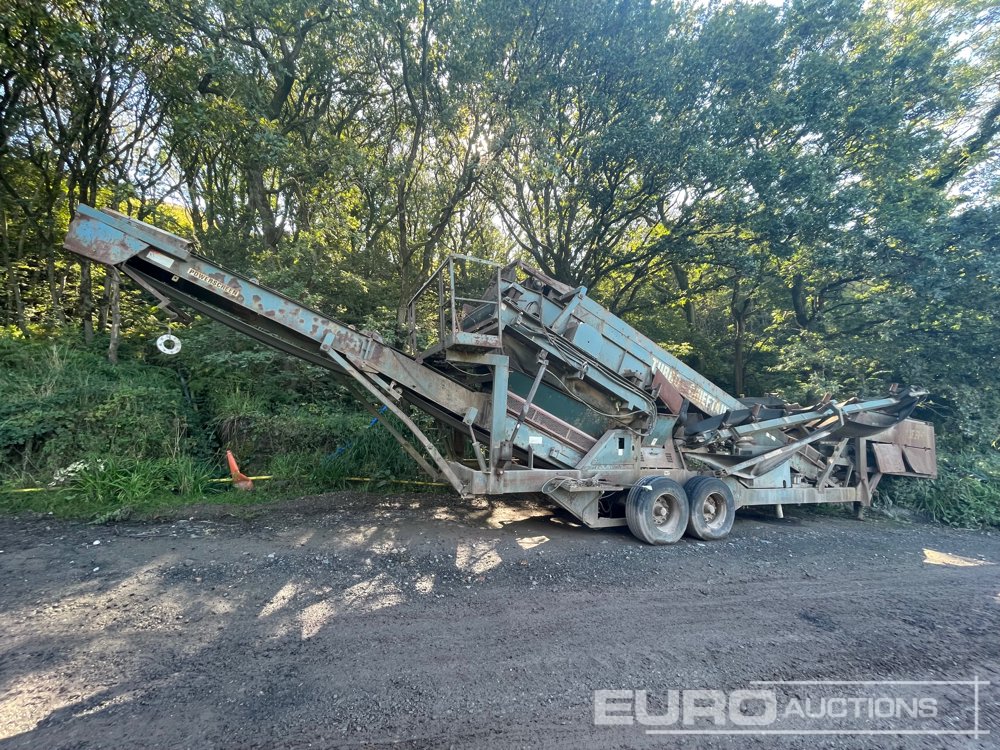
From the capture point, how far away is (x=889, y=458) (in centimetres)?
782

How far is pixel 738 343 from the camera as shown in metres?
14.1

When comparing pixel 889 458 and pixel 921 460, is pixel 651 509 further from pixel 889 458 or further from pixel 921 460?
pixel 921 460

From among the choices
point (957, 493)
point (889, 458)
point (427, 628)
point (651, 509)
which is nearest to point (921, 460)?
point (889, 458)

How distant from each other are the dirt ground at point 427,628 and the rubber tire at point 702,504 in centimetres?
27

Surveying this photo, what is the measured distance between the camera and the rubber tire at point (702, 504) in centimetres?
602

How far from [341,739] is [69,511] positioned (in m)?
5.33

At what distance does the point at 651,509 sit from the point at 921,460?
5.94 metres

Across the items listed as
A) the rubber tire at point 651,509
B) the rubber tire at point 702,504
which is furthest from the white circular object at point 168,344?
the rubber tire at point 702,504

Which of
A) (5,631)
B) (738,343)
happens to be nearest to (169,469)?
(5,631)

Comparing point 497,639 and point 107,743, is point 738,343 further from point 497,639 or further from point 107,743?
point 107,743

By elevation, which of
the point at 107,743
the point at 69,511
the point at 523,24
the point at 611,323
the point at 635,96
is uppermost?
the point at 523,24

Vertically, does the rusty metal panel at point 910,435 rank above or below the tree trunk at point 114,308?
below

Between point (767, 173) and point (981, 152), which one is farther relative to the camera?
point (981, 152)

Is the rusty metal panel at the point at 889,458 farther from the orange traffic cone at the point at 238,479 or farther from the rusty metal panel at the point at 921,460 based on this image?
the orange traffic cone at the point at 238,479
